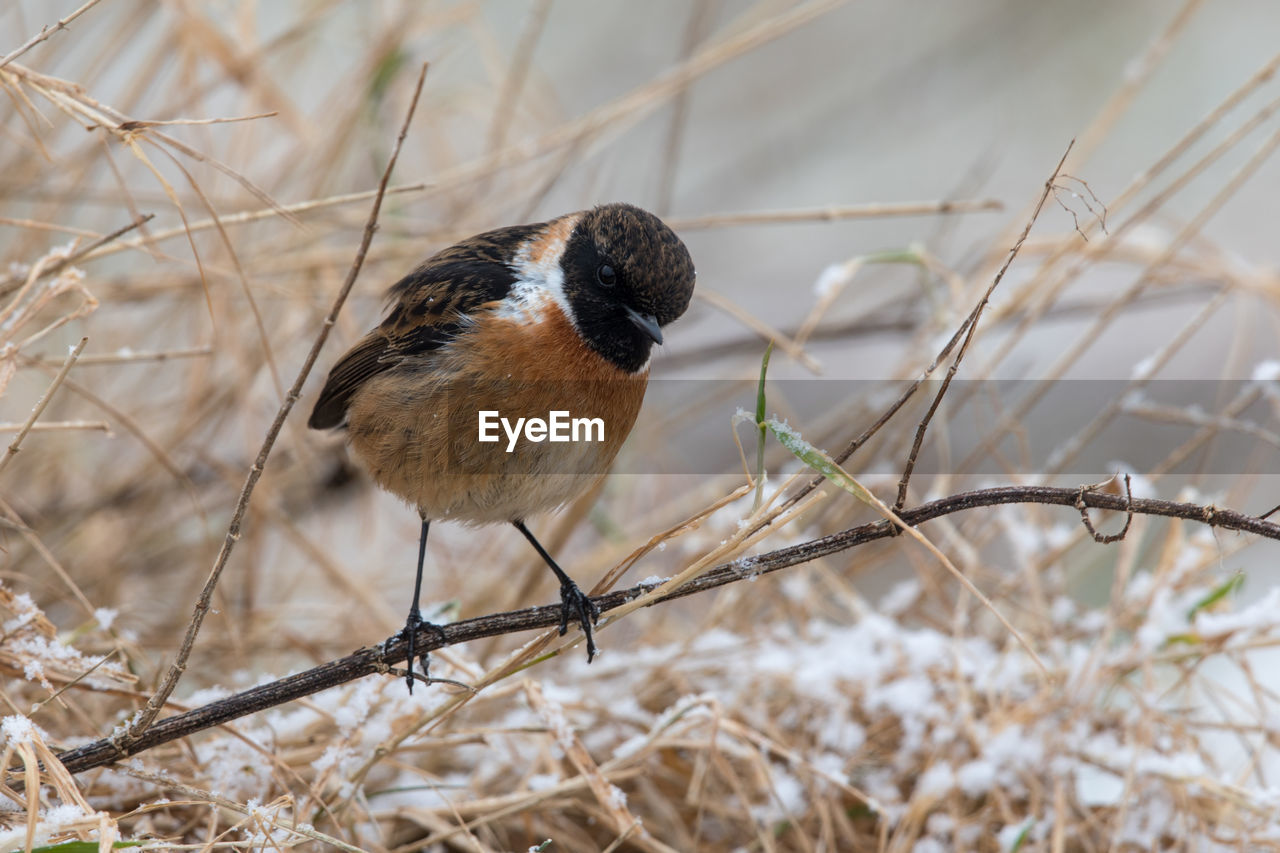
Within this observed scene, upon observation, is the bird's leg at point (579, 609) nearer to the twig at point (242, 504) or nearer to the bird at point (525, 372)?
the bird at point (525, 372)

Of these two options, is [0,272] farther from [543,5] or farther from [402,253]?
[543,5]

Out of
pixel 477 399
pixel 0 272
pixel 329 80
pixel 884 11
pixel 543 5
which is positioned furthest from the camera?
pixel 884 11

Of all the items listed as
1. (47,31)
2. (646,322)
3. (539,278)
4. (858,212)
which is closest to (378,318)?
(539,278)

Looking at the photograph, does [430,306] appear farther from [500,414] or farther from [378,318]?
[378,318]

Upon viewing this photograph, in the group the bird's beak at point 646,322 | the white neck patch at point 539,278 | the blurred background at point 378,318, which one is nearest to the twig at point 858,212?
the blurred background at point 378,318

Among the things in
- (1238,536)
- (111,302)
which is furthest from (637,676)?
(111,302)

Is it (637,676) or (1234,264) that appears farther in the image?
Result: (1234,264)

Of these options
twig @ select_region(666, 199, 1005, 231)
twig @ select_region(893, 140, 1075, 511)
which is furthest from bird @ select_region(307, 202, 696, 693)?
twig @ select_region(893, 140, 1075, 511)
